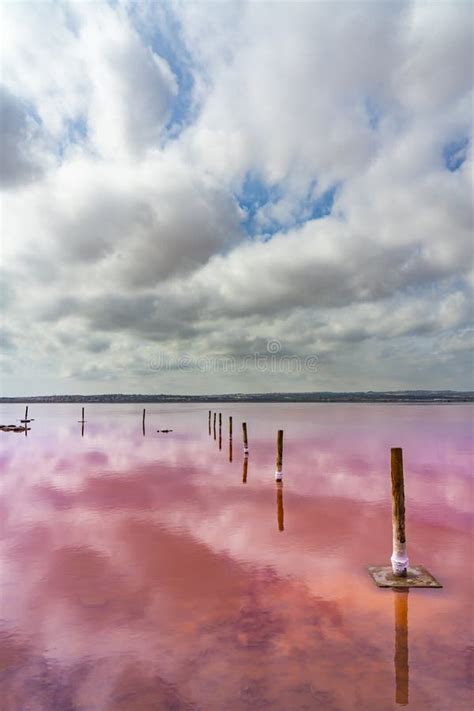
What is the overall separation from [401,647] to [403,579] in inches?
119

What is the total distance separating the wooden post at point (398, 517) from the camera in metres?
11.1

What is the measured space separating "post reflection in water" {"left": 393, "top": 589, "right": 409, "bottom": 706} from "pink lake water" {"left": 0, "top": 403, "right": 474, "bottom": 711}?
33 millimetres

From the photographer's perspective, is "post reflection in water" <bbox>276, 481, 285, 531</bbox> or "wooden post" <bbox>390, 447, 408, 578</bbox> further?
"post reflection in water" <bbox>276, 481, 285, 531</bbox>

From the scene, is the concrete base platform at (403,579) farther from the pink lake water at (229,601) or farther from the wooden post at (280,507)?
the wooden post at (280,507)

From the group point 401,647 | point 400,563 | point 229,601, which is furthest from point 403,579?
point 229,601

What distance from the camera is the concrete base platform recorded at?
10820 millimetres

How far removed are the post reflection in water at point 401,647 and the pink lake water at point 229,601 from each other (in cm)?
3

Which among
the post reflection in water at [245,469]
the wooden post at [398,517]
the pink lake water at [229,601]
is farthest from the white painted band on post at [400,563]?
the post reflection in water at [245,469]

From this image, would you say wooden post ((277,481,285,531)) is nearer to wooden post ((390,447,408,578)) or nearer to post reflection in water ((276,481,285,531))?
post reflection in water ((276,481,285,531))

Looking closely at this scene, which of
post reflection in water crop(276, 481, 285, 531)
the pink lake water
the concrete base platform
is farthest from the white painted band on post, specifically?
post reflection in water crop(276, 481, 285, 531)

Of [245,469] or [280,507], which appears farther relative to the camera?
[245,469]

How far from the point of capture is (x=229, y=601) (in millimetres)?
10258

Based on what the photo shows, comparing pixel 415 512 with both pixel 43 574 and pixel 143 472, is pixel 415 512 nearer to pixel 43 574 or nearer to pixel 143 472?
pixel 43 574

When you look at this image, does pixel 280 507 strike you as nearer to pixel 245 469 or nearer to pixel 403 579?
pixel 403 579
